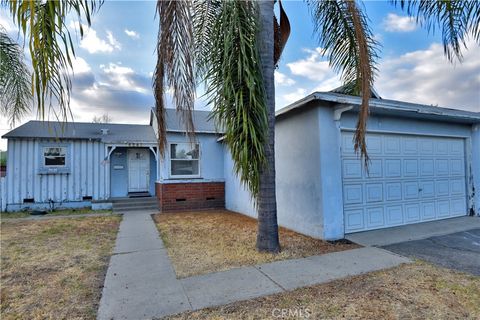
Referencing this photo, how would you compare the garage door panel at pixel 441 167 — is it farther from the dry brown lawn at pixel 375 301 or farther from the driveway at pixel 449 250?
the dry brown lawn at pixel 375 301

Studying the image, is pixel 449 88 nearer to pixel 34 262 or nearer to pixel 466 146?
pixel 466 146

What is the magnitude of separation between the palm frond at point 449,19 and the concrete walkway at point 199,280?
12.2 feet

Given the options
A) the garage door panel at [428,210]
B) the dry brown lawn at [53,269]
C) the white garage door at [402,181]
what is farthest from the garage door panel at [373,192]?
the dry brown lawn at [53,269]

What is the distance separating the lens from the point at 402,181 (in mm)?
7422

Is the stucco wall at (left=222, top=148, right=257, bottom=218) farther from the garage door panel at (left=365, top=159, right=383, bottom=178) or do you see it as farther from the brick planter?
the garage door panel at (left=365, top=159, right=383, bottom=178)

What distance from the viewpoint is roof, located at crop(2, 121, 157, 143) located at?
11.5 metres

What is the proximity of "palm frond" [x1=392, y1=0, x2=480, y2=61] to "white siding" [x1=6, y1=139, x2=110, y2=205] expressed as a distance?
12.5 metres

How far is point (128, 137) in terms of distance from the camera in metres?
12.7

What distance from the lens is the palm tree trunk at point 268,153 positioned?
502 centimetres

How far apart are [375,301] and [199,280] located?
7.93ft

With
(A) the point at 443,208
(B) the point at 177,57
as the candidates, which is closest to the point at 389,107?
(A) the point at 443,208

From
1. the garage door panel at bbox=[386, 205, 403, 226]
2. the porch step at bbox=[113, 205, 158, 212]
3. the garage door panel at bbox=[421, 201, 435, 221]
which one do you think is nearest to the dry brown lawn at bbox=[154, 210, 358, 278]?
the garage door panel at bbox=[386, 205, 403, 226]

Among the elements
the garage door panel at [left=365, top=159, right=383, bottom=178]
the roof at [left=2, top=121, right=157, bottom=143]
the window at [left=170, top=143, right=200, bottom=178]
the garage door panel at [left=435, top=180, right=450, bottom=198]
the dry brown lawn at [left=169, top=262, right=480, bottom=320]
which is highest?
the roof at [left=2, top=121, right=157, bottom=143]

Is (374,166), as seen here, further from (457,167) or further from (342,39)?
(457,167)
